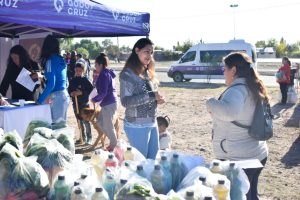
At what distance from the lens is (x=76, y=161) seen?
2391mm

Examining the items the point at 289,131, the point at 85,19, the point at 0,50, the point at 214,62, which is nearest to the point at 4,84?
the point at 85,19

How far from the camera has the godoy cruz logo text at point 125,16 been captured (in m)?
5.57

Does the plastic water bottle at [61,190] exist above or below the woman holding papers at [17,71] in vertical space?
below

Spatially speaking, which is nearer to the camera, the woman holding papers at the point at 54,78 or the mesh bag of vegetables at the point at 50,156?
the mesh bag of vegetables at the point at 50,156

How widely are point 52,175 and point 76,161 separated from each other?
208mm

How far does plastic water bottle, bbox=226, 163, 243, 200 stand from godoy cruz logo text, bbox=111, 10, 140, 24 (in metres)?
3.83

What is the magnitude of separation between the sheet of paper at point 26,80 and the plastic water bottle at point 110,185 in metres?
3.35

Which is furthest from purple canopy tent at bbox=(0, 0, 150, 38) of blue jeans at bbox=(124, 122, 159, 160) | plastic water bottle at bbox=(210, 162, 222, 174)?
plastic water bottle at bbox=(210, 162, 222, 174)

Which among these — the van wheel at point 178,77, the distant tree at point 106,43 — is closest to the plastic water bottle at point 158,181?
the van wheel at point 178,77

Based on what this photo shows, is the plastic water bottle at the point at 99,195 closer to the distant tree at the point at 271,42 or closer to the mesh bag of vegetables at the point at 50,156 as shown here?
the mesh bag of vegetables at the point at 50,156

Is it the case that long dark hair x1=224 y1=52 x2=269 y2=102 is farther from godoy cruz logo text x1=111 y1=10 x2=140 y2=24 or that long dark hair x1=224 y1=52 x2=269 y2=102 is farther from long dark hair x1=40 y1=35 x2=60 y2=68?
godoy cruz logo text x1=111 y1=10 x2=140 y2=24

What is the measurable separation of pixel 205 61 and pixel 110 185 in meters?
18.5

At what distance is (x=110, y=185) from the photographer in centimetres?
207

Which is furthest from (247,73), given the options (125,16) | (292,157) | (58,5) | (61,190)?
(292,157)
